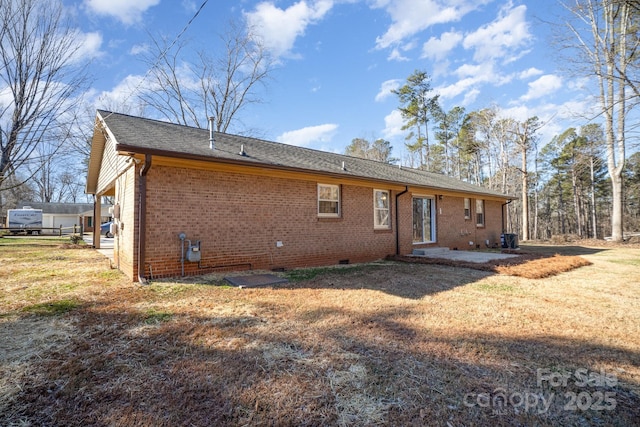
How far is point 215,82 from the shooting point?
890 inches

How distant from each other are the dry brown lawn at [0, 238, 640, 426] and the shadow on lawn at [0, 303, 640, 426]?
14 millimetres

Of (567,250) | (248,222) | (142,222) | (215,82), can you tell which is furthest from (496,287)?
(215,82)

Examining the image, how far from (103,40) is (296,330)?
39.7 feet

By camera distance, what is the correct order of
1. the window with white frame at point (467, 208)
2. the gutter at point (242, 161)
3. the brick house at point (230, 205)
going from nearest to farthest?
1. the gutter at point (242, 161)
2. the brick house at point (230, 205)
3. the window with white frame at point (467, 208)

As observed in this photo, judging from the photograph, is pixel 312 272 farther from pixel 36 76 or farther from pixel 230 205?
pixel 36 76

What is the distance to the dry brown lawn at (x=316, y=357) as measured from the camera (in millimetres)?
2215

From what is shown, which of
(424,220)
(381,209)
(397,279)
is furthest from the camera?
(424,220)

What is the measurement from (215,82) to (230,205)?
18.9 metres

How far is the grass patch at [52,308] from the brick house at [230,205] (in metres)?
1.37

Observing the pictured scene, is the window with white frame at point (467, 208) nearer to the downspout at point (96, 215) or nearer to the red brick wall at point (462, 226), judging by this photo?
the red brick wall at point (462, 226)

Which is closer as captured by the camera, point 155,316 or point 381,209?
point 155,316

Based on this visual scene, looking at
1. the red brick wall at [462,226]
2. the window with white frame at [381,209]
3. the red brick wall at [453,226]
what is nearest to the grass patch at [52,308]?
the window with white frame at [381,209]

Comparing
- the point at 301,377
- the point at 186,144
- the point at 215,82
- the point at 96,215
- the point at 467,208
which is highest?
the point at 215,82

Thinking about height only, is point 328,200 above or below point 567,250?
above
